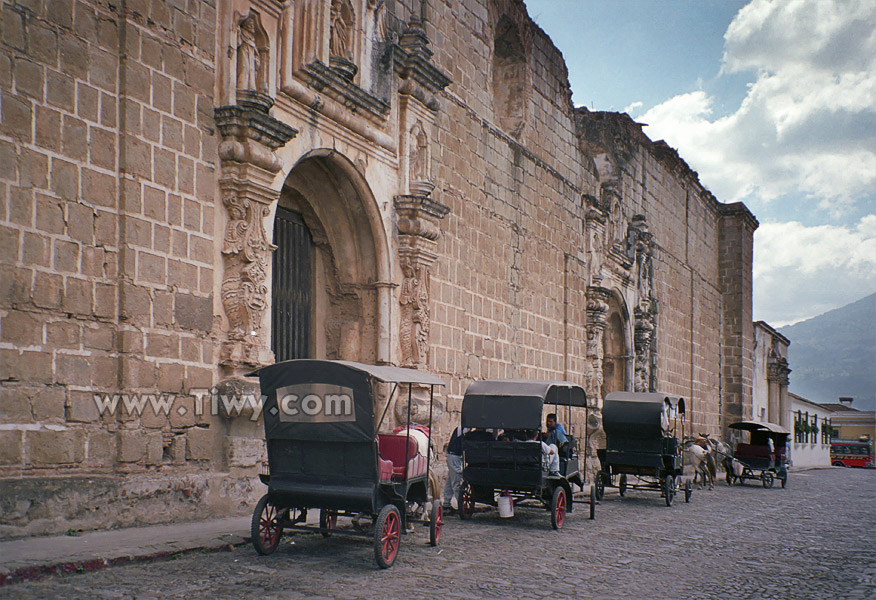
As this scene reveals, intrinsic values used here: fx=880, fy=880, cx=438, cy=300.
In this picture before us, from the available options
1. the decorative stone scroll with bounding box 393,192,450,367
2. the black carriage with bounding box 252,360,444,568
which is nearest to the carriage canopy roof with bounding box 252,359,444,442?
the black carriage with bounding box 252,360,444,568

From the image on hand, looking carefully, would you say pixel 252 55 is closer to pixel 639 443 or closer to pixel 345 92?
pixel 345 92

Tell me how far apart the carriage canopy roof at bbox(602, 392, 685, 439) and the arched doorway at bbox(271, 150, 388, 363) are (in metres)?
4.35

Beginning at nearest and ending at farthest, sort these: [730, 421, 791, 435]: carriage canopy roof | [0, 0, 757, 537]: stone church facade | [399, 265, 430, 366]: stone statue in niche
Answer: [0, 0, 757, 537]: stone church facade, [399, 265, 430, 366]: stone statue in niche, [730, 421, 791, 435]: carriage canopy roof

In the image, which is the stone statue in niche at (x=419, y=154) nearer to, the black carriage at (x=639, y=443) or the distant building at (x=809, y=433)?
the black carriage at (x=639, y=443)

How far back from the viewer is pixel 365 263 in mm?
12914

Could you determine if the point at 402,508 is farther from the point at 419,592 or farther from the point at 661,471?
the point at 661,471

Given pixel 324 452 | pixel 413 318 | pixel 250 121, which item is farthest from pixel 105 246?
pixel 413 318

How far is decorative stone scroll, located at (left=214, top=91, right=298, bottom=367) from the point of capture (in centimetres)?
946

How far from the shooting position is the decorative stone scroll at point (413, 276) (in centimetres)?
1306

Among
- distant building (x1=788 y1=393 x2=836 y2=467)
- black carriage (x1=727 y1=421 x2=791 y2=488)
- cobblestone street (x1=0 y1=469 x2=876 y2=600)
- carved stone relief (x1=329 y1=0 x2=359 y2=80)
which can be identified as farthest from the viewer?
distant building (x1=788 y1=393 x2=836 y2=467)

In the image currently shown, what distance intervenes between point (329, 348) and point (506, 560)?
5.60 meters

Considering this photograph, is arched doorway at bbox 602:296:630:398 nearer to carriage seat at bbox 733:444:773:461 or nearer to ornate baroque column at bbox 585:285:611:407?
ornate baroque column at bbox 585:285:611:407

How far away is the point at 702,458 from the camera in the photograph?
18938 millimetres

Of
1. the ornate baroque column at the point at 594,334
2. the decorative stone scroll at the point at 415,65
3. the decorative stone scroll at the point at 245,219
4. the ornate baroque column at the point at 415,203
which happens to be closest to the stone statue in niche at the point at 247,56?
Answer: the decorative stone scroll at the point at 245,219
